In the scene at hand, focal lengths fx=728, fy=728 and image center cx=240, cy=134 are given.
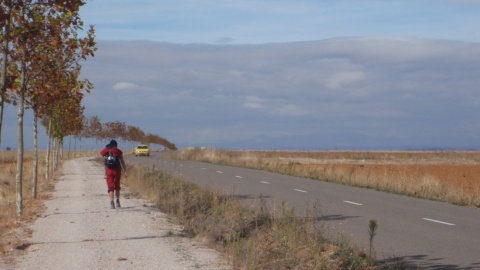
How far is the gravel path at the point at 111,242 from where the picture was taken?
35.8 feet

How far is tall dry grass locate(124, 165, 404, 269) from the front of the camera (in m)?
10.3

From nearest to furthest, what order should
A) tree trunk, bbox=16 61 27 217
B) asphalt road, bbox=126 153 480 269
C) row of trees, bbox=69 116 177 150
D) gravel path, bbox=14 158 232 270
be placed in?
gravel path, bbox=14 158 232 270
asphalt road, bbox=126 153 480 269
tree trunk, bbox=16 61 27 217
row of trees, bbox=69 116 177 150

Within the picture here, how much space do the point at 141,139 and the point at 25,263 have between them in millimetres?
158443

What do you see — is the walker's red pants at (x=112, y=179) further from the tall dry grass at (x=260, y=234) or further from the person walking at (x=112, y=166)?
the tall dry grass at (x=260, y=234)

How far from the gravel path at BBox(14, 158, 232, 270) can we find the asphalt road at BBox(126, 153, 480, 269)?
10.1ft

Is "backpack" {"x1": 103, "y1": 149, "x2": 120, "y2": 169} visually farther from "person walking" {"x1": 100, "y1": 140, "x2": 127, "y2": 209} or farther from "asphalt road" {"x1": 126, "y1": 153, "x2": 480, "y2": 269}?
"asphalt road" {"x1": 126, "y1": 153, "x2": 480, "y2": 269}

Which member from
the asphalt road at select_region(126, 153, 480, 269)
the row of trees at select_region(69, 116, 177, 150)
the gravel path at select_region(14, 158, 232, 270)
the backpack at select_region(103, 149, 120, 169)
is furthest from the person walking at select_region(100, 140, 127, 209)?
the row of trees at select_region(69, 116, 177, 150)

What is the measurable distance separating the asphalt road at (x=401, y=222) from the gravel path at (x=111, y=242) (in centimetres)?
308

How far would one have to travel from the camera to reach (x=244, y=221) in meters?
15.1

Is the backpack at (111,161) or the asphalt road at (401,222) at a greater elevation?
the backpack at (111,161)

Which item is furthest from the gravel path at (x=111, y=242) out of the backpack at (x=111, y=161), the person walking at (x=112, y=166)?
the backpack at (x=111, y=161)

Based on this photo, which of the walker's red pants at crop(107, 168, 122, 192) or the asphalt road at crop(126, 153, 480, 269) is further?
the walker's red pants at crop(107, 168, 122, 192)

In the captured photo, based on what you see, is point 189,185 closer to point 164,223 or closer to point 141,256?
point 164,223

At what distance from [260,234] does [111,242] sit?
2.71m
